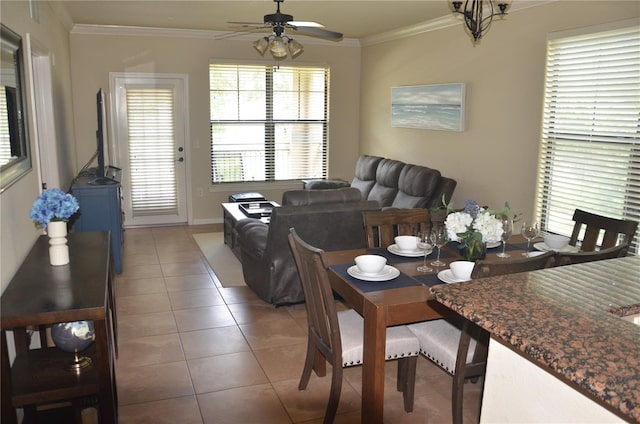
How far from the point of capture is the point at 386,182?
6.65 m

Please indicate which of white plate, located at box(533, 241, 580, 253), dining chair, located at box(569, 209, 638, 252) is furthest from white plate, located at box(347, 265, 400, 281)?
dining chair, located at box(569, 209, 638, 252)

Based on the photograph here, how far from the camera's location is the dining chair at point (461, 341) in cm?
230

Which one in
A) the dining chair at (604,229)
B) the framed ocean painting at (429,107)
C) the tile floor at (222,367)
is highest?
the framed ocean painting at (429,107)

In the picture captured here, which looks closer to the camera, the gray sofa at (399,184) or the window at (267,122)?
the gray sofa at (399,184)

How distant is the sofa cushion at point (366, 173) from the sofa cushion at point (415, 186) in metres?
0.78

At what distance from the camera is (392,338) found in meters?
2.78

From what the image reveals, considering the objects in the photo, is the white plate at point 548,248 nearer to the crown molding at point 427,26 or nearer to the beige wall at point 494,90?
the beige wall at point 494,90

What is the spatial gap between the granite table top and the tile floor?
1739mm

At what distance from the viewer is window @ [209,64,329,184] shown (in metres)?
7.62

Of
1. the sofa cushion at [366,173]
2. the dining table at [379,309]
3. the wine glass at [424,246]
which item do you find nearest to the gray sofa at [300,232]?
the wine glass at [424,246]

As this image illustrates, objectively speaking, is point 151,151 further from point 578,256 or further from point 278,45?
point 578,256

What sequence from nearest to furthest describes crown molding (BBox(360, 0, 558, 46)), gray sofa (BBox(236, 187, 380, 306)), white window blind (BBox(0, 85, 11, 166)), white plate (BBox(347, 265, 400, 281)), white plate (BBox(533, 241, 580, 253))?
white window blind (BBox(0, 85, 11, 166)), white plate (BBox(347, 265, 400, 281)), white plate (BBox(533, 241, 580, 253)), gray sofa (BBox(236, 187, 380, 306)), crown molding (BBox(360, 0, 558, 46))

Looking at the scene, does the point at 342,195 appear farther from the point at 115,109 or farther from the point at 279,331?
the point at 115,109

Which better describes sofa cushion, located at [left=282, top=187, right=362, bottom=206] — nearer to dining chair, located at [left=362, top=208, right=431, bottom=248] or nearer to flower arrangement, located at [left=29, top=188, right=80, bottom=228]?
dining chair, located at [left=362, top=208, right=431, bottom=248]
